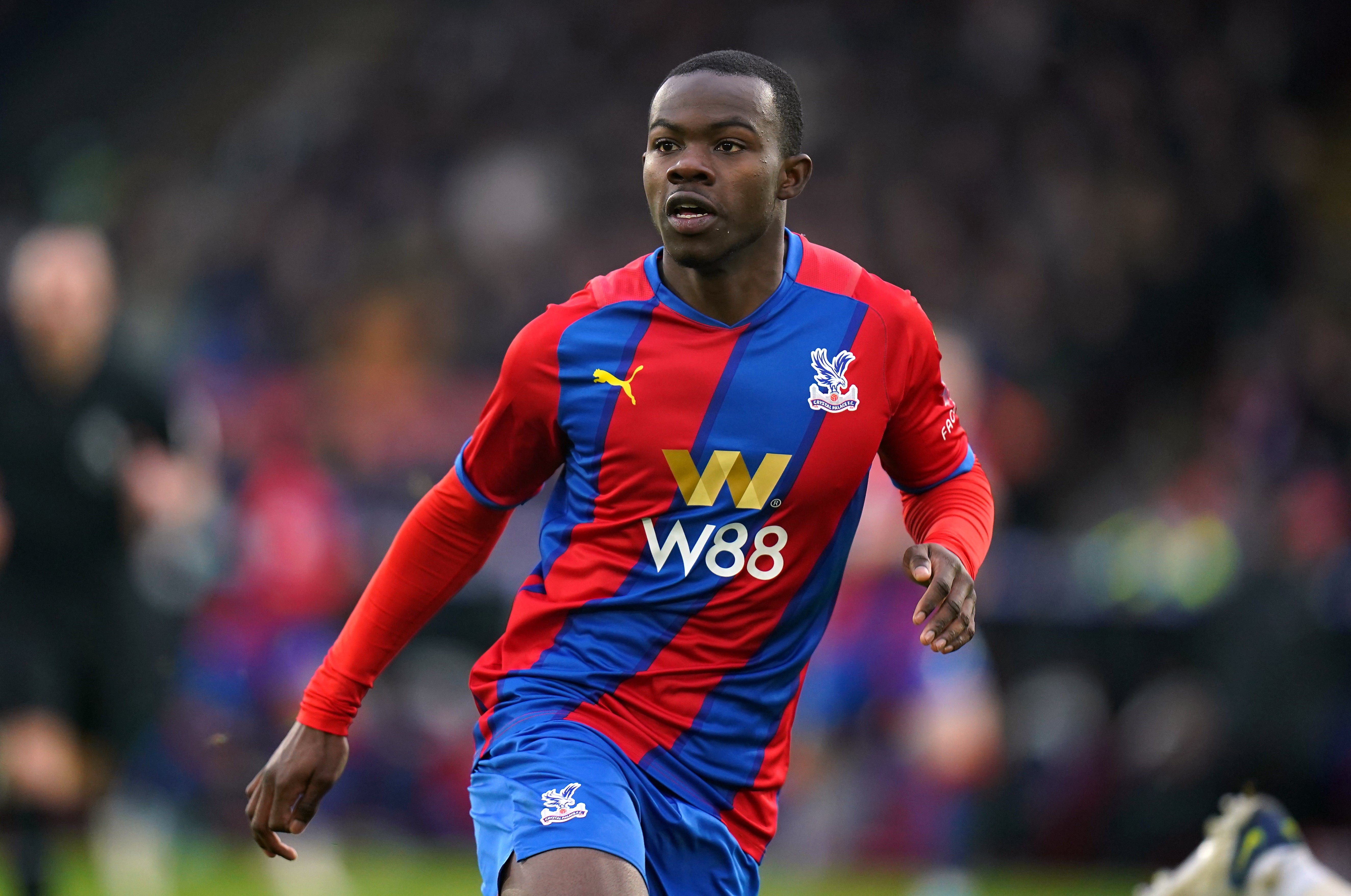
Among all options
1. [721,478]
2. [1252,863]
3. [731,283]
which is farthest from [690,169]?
[1252,863]

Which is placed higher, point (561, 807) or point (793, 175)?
point (793, 175)

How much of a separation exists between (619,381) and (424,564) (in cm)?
62

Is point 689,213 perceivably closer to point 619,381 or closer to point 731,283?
point 731,283

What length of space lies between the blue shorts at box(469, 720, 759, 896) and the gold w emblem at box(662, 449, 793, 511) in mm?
535

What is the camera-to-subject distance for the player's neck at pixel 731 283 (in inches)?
140

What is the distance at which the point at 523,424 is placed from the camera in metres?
3.55

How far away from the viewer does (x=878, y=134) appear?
1348cm

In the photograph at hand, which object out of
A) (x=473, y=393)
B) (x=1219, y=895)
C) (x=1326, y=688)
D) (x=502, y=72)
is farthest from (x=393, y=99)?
(x=1219, y=895)

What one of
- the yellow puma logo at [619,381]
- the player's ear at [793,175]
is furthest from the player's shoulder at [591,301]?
the player's ear at [793,175]

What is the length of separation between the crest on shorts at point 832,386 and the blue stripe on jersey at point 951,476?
36cm

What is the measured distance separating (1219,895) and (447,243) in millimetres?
10752

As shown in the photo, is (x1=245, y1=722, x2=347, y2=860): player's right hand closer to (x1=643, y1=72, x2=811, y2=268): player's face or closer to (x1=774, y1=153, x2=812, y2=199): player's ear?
(x1=643, y1=72, x2=811, y2=268): player's face

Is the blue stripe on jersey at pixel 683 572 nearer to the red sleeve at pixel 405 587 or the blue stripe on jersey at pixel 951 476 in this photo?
the red sleeve at pixel 405 587

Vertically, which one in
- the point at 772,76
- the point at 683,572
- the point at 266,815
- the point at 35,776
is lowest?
the point at 35,776
